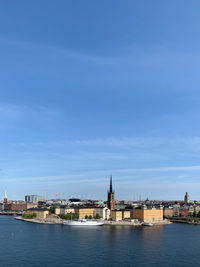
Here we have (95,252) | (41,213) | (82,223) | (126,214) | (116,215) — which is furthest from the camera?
(41,213)

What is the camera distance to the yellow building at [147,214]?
275 ft

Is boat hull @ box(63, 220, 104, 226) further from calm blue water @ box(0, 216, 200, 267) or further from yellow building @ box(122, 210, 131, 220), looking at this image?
calm blue water @ box(0, 216, 200, 267)

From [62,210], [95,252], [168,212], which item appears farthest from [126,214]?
[95,252]

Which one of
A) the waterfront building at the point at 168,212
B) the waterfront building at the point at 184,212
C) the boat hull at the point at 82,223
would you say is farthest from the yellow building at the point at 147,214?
the waterfront building at the point at 184,212

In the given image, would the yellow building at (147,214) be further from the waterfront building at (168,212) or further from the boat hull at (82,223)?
the waterfront building at (168,212)

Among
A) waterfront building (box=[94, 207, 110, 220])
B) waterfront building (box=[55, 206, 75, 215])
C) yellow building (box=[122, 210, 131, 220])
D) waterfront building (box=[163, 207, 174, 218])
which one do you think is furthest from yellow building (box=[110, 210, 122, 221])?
waterfront building (box=[163, 207, 174, 218])

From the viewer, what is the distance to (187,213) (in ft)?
370

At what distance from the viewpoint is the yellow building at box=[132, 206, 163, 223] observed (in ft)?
275

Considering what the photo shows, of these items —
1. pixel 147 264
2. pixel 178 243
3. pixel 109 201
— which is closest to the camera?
pixel 147 264

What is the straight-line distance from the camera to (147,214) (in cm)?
8500

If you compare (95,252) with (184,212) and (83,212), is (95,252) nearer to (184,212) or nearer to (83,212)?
(83,212)

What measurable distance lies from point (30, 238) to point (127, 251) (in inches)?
581

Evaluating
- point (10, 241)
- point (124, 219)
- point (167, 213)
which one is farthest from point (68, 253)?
point (167, 213)

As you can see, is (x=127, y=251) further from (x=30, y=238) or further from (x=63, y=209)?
(x=63, y=209)
